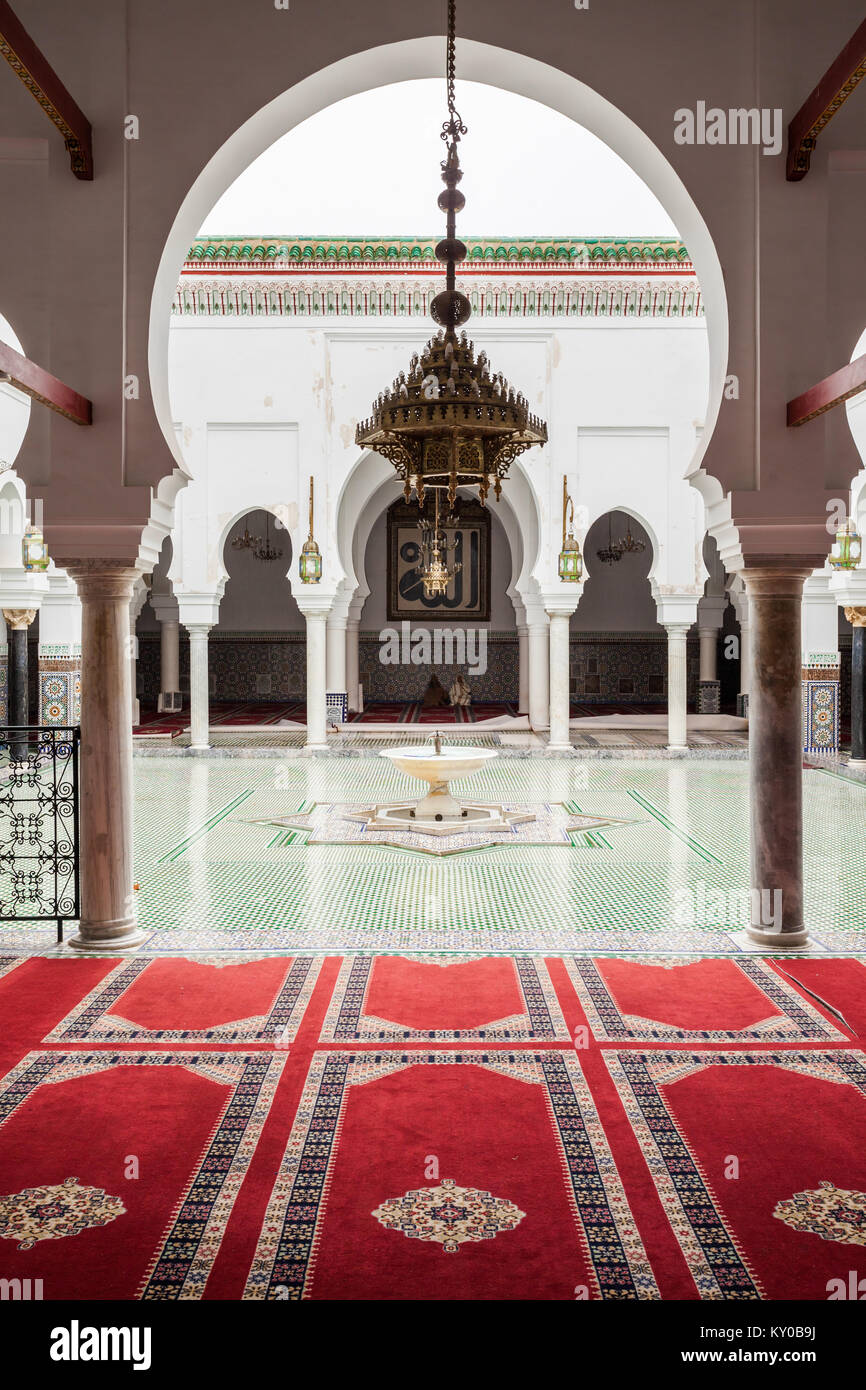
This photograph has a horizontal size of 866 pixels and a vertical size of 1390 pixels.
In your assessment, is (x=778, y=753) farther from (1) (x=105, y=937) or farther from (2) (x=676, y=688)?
(2) (x=676, y=688)

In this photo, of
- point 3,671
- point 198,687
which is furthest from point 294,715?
point 3,671

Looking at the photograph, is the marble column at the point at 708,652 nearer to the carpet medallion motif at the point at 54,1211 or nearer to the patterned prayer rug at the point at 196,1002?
the patterned prayer rug at the point at 196,1002

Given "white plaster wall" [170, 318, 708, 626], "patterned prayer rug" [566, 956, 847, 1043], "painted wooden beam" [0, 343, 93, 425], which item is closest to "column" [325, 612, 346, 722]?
"white plaster wall" [170, 318, 708, 626]

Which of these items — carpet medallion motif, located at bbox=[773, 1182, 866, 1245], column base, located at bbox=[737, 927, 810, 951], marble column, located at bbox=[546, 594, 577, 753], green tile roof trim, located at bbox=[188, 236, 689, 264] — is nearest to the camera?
carpet medallion motif, located at bbox=[773, 1182, 866, 1245]

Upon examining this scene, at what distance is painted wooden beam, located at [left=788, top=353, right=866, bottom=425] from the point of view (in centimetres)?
267

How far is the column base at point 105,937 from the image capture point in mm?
3627

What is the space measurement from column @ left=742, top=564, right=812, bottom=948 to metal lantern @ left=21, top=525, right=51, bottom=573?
19.1ft

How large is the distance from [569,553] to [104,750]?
6.01 m

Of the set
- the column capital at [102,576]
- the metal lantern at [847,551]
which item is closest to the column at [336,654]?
the metal lantern at [847,551]

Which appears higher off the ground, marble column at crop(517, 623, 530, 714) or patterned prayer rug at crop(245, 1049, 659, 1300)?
marble column at crop(517, 623, 530, 714)

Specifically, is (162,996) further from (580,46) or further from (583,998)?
(580,46)

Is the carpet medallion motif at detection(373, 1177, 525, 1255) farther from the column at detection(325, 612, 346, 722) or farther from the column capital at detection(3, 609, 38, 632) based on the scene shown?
the column at detection(325, 612, 346, 722)

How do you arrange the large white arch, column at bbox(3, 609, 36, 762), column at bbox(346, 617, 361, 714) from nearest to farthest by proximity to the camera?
the large white arch < column at bbox(3, 609, 36, 762) < column at bbox(346, 617, 361, 714)

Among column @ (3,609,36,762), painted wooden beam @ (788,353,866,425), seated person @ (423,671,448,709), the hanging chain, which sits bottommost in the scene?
seated person @ (423,671,448,709)
